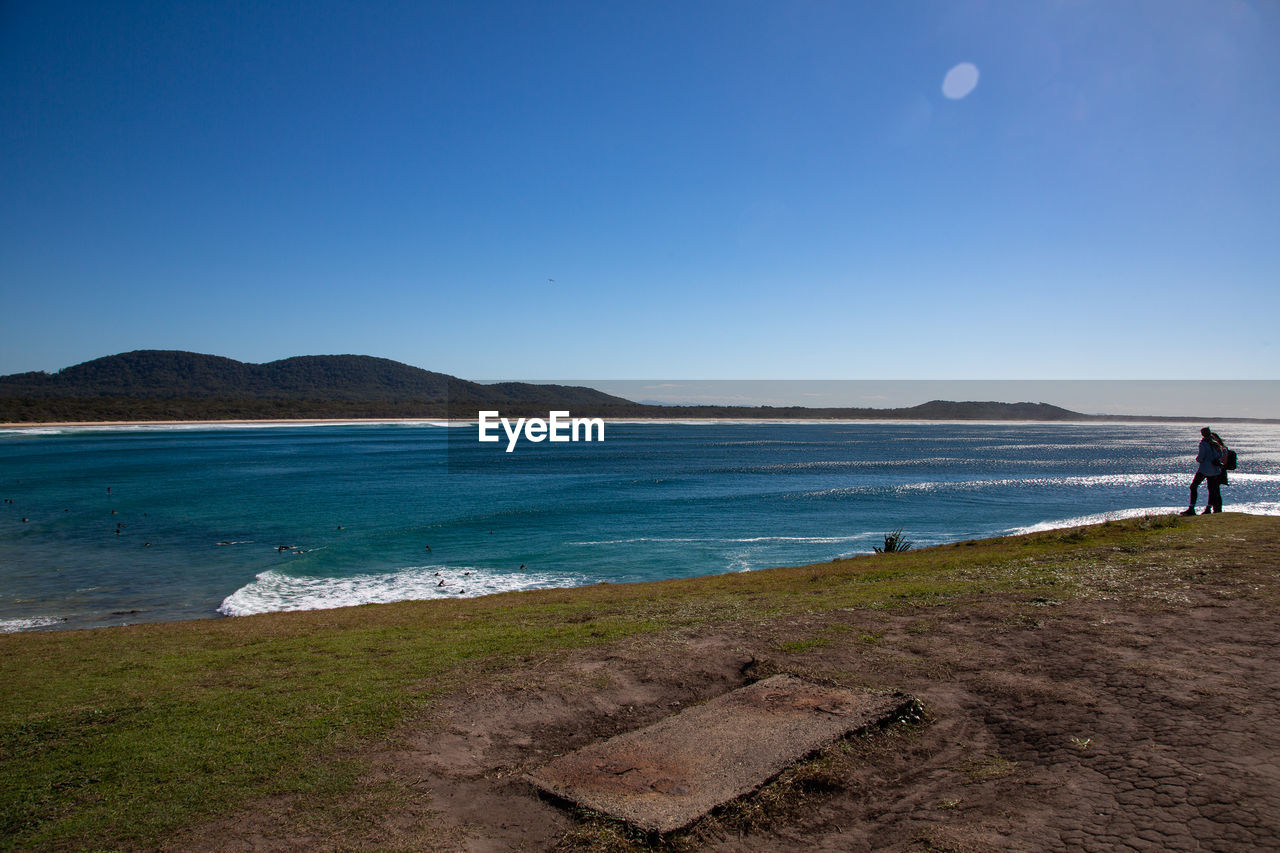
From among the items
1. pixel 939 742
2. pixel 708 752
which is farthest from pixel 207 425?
pixel 939 742

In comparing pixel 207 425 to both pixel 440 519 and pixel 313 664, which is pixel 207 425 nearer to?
pixel 440 519

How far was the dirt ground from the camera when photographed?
382 cm

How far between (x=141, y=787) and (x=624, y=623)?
505cm

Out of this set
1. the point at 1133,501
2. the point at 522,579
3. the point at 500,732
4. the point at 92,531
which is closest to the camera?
the point at 500,732

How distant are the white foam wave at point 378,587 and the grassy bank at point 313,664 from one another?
445 centimetres

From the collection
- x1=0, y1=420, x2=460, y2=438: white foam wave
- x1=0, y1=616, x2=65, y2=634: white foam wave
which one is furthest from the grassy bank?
x1=0, y1=420, x2=460, y2=438: white foam wave

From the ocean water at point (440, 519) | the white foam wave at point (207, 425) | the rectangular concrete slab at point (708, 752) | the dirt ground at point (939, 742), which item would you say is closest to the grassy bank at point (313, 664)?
the dirt ground at point (939, 742)

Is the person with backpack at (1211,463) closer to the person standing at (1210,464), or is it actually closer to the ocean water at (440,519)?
the person standing at (1210,464)

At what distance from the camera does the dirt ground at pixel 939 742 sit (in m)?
3.82

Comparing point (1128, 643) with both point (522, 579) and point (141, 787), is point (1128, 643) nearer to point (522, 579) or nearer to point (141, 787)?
point (141, 787)

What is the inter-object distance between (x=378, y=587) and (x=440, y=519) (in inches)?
480

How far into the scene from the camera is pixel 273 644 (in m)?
8.62

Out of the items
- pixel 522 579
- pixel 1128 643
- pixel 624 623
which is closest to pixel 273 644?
pixel 624 623

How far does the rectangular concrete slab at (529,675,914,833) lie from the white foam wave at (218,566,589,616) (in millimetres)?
12598
